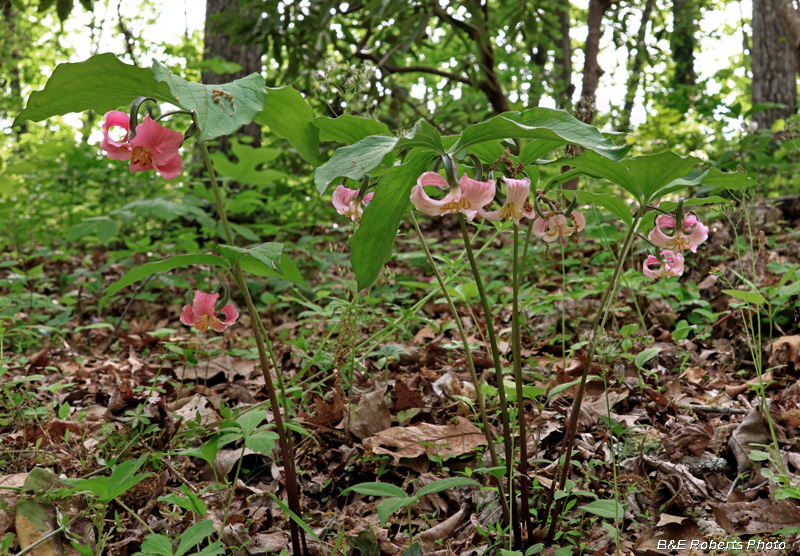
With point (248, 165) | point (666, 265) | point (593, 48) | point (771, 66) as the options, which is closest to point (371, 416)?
point (666, 265)

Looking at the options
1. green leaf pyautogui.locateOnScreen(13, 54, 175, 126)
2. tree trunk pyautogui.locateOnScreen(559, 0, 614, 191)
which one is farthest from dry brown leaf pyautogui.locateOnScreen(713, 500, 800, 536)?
tree trunk pyautogui.locateOnScreen(559, 0, 614, 191)

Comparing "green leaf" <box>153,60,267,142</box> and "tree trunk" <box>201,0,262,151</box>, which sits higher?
"tree trunk" <box>201,0,262,151</box>

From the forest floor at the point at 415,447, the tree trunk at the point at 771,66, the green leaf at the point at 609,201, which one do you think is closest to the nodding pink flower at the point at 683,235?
the green leaf at the point at 609,201

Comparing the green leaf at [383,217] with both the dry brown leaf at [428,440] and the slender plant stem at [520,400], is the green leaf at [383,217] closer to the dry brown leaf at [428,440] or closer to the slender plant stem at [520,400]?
the slender plant stem at [520,400]

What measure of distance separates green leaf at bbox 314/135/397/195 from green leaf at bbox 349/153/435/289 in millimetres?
90

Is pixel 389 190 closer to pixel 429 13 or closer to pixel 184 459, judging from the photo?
pixel 184 459

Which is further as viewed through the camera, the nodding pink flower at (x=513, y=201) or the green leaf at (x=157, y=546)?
the green leaf at (x=157, y=546)

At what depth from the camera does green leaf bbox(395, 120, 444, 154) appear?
1.01 metres

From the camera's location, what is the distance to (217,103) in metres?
1.11

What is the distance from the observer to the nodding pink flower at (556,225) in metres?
1.32

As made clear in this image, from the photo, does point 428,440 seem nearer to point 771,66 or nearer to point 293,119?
point 293,119

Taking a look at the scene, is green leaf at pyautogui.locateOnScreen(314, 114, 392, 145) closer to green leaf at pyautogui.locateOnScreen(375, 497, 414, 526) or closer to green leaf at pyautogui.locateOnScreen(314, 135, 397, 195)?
green leaf at pyautogui.locateOnScreen(314, 135, 397, 195)

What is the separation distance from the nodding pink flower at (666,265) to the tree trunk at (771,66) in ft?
23.5

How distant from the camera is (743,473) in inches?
67.0
